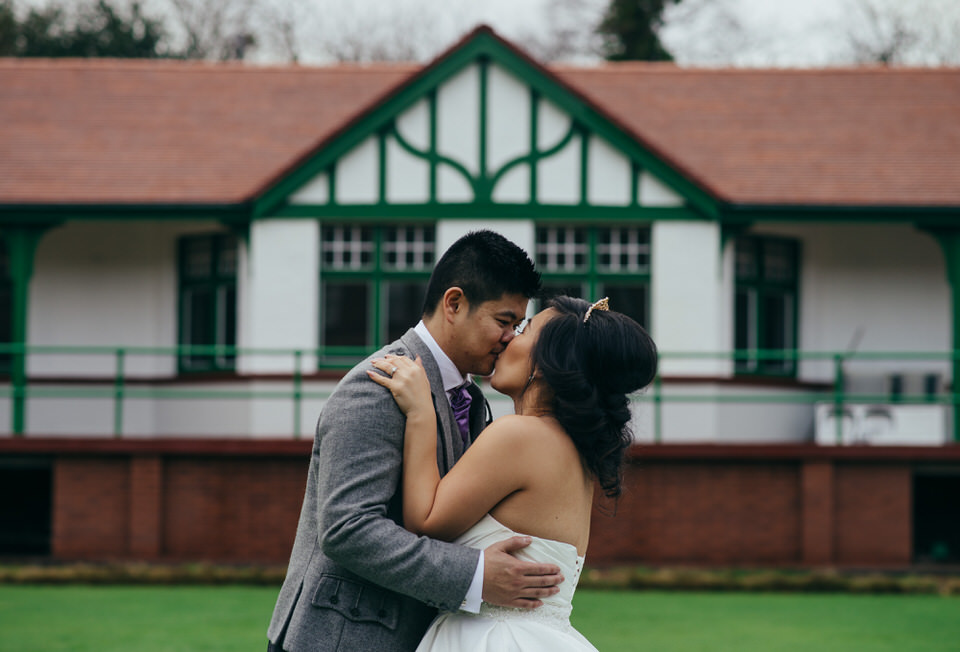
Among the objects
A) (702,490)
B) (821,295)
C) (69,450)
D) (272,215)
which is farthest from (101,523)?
(821,295)

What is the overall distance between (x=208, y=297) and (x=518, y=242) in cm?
443

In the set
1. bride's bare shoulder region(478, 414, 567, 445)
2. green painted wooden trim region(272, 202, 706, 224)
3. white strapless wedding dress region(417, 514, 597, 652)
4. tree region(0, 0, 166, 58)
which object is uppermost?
tree region(0, 0, 166, 58)

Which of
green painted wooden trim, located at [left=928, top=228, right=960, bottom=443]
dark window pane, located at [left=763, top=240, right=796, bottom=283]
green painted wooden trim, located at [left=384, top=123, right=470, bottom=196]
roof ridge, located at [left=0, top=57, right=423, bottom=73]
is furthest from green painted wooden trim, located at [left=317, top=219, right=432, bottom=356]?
green painted wooden trim, located at [left=928, top=228, right=960, bottom=443]

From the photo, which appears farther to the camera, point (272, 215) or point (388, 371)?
point (272, 215)

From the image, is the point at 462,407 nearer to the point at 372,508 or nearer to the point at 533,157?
the point at 372,508

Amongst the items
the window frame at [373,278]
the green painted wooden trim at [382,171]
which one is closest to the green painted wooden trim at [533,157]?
the window frame at [373,278]

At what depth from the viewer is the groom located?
3145 millimetres

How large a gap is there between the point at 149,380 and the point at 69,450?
8.76 feet

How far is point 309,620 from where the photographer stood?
3.28 metres

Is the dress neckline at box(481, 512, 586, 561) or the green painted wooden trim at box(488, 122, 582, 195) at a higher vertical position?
the green painted wooden trim at box(488, 122, 582, 195)

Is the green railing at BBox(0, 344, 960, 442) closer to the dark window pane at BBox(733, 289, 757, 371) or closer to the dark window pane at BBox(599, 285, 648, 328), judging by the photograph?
the dark window pane at BBox(733, 289, 757, 371)

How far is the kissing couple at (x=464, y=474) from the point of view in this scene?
3.19 meters

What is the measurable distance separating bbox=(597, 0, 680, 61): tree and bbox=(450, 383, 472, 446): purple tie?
28715 mm

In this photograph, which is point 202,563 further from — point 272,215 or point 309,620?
point 309,620
